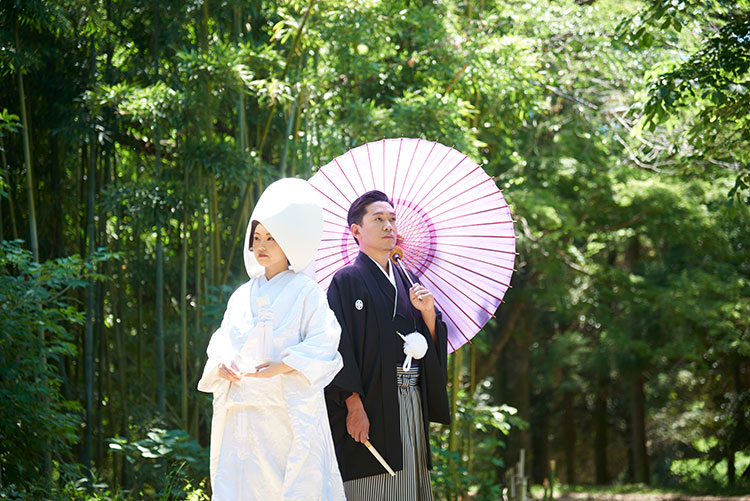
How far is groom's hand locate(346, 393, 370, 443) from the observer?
9.52 ft

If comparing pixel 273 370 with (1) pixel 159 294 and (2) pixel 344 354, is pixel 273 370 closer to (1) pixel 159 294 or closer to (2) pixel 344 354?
(2) pixel 344 354

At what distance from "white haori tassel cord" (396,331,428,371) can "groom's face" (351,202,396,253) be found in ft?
1.10

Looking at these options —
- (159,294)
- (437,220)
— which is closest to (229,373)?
(437,220)

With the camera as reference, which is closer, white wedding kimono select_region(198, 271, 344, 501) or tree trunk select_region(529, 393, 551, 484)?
white wedding kimono select_region(198, 271, 344, 501)

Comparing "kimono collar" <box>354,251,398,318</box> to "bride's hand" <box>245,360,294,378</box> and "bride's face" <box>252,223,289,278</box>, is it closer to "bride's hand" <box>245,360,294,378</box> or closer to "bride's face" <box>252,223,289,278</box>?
"bride's face" <box>252,223,289,278</box>

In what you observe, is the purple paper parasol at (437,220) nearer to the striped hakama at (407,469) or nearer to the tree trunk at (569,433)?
the striped hakama at (407,469)

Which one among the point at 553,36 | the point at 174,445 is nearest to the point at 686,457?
the point at 553,36

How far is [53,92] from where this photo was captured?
5.49 m

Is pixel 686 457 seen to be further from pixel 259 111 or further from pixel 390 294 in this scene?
pixel 390 294

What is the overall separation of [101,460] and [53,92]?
2.65 m

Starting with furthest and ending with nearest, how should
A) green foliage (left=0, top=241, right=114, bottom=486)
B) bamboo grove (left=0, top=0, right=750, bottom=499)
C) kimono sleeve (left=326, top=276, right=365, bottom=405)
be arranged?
bamboo grove (left=0, top=0, right=750, bottom=499) < green foliage (left=0, top=241, right=114, bottom=486) < kimono sleeve (left=326, top=276, right=365, bottom=405)

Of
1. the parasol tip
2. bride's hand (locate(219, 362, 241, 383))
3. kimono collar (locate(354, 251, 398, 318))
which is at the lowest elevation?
bride's hand (locate(219, 362, 241, 383))

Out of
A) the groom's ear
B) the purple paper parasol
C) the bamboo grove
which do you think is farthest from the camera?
the bamboo grove

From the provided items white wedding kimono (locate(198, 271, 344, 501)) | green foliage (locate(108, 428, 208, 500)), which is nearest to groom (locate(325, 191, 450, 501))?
white wedding kimono (locate(198, 271, 344, 501))
